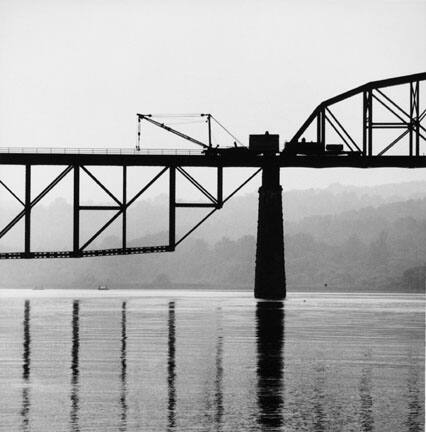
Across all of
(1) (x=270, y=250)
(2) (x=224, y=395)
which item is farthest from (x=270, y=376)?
(1) (x=270, y=250)

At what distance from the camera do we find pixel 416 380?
3438cm

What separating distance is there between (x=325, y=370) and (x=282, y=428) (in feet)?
42.1

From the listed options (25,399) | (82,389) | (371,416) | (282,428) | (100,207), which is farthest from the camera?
(100,207)

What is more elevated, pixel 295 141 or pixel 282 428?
pixel 295 141

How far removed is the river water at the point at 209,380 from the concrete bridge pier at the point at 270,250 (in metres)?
77.9

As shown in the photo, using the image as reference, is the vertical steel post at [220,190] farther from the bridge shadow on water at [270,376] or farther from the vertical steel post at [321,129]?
the bridge shadow on water at [270,376]

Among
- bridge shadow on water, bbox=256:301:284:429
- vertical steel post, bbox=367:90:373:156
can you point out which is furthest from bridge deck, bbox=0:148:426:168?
bridge shadow on water, bbox=256:301:284:429

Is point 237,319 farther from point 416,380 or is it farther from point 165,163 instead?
point 165,163

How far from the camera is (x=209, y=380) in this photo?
33875 millimetres

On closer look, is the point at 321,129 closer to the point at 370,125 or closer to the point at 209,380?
the point at 370,125

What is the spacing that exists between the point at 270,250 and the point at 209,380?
104339 millimetres

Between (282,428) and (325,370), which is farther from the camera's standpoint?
(325,370)

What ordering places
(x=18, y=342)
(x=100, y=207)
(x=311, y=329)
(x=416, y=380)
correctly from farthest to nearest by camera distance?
(x=100, y=207) < (x=311, y=329) < (x=18, y=342) < (x=416, y=380)

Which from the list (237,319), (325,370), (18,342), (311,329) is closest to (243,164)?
(237,319)
